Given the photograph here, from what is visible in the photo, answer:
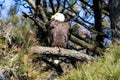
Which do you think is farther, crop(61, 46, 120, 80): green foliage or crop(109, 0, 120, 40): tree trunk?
crop(109, 0, 120, 40): tree trunk

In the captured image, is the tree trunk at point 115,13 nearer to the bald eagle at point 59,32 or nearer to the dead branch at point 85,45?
the dead branch at point 85,45

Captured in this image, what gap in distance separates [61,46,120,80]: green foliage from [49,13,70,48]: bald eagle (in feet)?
7.65

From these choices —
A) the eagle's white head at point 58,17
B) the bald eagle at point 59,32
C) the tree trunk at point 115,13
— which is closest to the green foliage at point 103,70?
the tree trunk at point 115,13

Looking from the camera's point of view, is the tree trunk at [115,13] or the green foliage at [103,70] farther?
the tree trunk at [115,13]

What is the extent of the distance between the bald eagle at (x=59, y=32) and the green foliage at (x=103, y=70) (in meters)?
2.33

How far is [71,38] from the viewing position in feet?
16.5

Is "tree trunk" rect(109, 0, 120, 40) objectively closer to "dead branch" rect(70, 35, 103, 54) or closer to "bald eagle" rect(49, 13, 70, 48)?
"dead branch" rect(70, 35, 103, 54)

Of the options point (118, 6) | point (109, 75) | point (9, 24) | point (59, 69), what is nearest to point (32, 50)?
point (9, 24)

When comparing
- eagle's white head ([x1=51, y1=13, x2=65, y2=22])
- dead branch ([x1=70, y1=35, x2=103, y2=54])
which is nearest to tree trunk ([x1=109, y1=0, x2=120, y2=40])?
dead branch ([x1=70, y1=35, x2=103, y2=54])

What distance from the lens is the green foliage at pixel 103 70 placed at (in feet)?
7.74

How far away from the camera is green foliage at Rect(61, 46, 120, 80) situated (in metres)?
2.36

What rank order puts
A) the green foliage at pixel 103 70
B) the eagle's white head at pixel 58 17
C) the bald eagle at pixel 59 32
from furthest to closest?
the bald eagle at pixel 59 32
the eagle's white head at pixel 58 17
the green foliage at pixel 103 70

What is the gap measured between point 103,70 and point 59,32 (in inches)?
108

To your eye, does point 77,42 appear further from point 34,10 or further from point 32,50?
point 32,50
